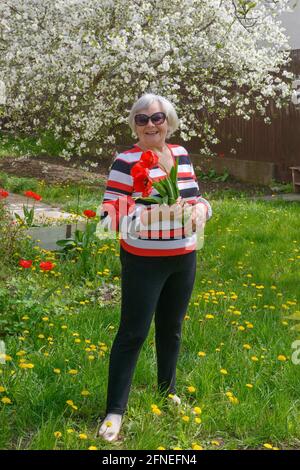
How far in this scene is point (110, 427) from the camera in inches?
118

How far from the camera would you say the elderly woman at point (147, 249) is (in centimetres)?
292

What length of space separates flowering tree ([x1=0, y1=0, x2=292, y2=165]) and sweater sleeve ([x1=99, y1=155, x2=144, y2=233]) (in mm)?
5766

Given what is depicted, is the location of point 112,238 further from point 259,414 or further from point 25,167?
point 25,167

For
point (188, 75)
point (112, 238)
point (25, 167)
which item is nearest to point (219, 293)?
point (112, 238)

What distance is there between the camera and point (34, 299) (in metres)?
4.70

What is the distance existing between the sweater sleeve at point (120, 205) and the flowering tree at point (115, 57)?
5766 mm

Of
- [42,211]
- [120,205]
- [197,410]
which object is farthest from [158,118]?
[42,211]

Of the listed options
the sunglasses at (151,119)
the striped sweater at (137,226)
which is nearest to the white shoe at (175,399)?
the striped sweater at (137,226)

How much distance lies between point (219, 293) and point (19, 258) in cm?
189

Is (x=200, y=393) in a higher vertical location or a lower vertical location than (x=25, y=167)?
lower

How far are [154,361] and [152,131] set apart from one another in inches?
58.2

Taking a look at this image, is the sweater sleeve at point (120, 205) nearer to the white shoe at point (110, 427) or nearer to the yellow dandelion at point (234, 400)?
the white shoe at point (110, 427)

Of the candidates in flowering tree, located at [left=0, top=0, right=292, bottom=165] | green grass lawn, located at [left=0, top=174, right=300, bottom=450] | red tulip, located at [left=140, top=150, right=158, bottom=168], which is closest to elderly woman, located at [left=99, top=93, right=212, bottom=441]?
red tulip, located at [left=140, top=150, right=158, bottom=168]

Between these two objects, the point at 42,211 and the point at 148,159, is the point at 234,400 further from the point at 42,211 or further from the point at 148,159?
the point at 42,211
